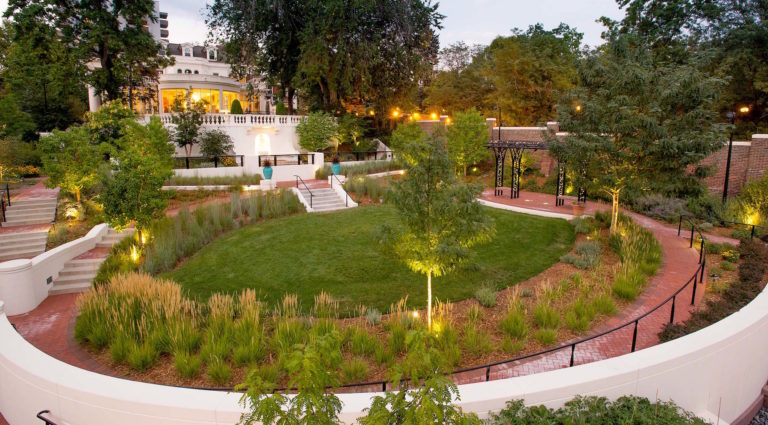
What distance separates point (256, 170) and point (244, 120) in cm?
709

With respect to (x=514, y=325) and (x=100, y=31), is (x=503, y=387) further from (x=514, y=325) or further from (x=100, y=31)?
(x=100, y=31)

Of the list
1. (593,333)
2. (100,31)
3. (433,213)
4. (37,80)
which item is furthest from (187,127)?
(593,333)

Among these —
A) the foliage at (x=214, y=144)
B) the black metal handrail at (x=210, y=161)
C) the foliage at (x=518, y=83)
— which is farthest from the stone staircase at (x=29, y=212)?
the foliage at (x=518, y=83)

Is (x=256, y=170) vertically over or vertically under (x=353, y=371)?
over

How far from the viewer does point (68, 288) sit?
13047 millimetres

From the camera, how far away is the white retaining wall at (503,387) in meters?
5.34

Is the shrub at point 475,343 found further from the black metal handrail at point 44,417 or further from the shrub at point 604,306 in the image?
the black metal handrail at point 44,417

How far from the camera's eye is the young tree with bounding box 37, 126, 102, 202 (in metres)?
17.2

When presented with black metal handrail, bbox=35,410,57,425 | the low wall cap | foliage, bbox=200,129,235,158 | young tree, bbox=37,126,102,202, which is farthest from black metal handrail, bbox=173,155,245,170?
black metal handrail, bbox=35,410,57,425

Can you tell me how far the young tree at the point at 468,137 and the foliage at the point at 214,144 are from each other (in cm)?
1486

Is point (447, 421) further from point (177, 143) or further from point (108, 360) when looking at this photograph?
point (177, 143)

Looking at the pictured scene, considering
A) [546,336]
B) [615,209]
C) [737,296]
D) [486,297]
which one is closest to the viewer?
[546,336]

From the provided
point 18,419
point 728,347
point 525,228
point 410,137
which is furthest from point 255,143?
point 728,347

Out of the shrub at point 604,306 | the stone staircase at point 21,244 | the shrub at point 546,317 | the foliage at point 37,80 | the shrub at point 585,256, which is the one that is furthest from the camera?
the foliage at point 37,80
